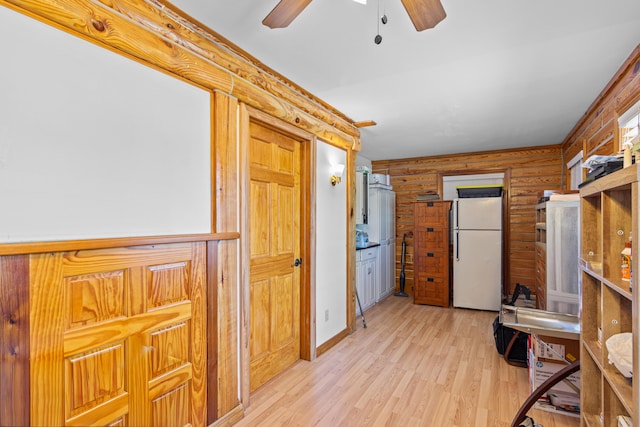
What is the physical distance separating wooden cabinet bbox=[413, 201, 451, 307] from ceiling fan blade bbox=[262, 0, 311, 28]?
408 centimetres

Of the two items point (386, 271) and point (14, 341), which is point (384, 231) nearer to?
point (386, 271)

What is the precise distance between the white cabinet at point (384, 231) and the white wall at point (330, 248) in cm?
166

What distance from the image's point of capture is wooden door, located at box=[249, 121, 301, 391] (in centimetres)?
254

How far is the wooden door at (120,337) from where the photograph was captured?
4.12 feet

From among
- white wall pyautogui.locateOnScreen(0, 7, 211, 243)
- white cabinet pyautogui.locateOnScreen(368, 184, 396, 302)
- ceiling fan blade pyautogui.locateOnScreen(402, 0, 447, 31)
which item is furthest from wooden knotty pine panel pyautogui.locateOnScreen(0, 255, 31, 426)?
white cabinet pyautogui.locateOnScreen(368, 184, 396, 302)

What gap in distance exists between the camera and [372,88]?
2.80m

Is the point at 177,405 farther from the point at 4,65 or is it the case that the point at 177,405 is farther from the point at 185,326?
the point at 4,65

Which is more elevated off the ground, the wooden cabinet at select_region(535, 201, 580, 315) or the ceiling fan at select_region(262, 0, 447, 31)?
the ceiling fan at select_region(262, 0, 447, 31)

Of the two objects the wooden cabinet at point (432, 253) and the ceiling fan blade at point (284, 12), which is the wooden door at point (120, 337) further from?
the wooden cabinet at point (432, 253)

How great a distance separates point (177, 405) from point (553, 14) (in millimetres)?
2959

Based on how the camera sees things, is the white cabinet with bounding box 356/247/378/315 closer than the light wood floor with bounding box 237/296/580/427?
No

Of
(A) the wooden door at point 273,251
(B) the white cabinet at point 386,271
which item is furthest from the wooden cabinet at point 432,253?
(A) the wooden door at point 273,251

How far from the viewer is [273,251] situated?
2.75 metres

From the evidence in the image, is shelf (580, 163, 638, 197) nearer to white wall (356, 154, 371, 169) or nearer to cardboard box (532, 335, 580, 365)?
cardboard box (532, 335, 580, 365)
